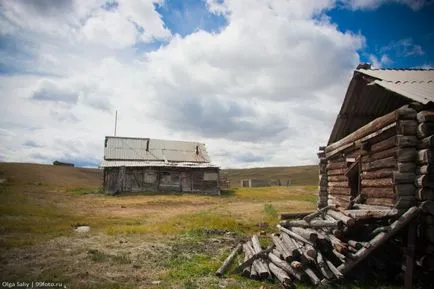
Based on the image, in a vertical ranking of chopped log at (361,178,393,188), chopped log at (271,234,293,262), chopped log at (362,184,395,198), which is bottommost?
chopped log at (271,234,293,262)

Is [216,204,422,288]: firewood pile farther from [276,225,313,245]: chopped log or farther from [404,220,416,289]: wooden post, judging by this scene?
[404,220,416,289]: wooden post

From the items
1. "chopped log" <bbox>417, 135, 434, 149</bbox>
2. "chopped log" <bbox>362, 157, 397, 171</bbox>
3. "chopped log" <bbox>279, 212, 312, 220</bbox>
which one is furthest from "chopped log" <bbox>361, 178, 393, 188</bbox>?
"chopped log" <bbox>279, 212, 312, 220</bbox>

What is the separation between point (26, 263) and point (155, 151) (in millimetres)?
33257

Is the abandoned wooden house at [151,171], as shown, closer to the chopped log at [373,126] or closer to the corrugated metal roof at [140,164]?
the corrugated metal roof at [140,164]

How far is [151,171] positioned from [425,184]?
31.7 meters

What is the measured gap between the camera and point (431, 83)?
9.58m

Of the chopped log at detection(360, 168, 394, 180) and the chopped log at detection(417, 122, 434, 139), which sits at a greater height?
the chopped log at detection(417, 122, 434, 139)

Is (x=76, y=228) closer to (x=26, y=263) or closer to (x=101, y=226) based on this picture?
(x=101, y=226)

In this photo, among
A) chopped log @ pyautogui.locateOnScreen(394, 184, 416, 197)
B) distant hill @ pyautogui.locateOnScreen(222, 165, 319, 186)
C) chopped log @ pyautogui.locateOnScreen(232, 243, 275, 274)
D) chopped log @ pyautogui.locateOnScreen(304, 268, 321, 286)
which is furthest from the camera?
distant hill @ pyautogui.locateOnScreen(222, 165, 319, 186)

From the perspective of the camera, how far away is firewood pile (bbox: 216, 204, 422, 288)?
7.46 m

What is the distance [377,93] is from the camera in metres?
12.1

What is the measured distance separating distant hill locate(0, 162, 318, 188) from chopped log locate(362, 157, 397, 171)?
43424 mm

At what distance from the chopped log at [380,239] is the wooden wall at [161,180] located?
30.1 meters

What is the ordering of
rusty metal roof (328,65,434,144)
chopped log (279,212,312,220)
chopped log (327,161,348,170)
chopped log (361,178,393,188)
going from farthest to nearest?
chopped log (327,161,348,170), chopped log (279,212,312,220), chopped log (361,178,393,188), rusty metal roof (328,65,434,144)
